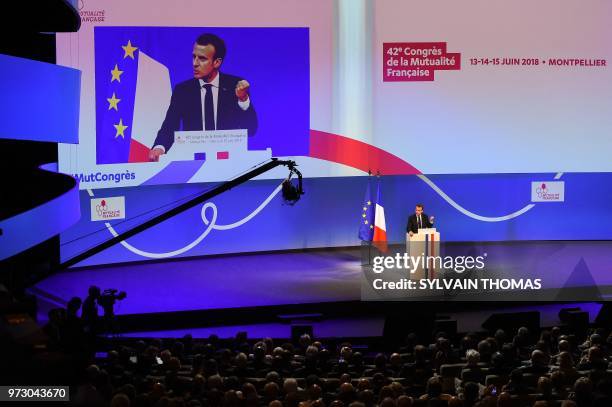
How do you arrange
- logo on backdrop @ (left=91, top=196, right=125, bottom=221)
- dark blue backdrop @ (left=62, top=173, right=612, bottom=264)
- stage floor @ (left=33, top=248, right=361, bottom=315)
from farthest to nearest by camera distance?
dark blue backdrop @ (left=62, top=173, right=612, bottom=264) < logo on backdrop @ (left=91, top=196, right=125, bottom=221) < stage floor @ (left=33, top=248, right=361, bottom=315)

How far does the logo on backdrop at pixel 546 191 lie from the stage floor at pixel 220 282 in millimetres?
3085

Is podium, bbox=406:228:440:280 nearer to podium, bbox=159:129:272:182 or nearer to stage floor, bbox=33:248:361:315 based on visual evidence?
stage floor, bbox=33:248:361:315

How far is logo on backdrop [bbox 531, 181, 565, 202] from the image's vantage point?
13.6m

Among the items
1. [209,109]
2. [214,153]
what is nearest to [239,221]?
[214,153]

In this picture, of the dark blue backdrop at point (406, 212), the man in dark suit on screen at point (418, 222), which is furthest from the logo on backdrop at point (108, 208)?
the man in dark suit on screen at point (418, 222)

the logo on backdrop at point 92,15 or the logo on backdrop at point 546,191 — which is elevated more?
the logo on backdrop at point 92,15

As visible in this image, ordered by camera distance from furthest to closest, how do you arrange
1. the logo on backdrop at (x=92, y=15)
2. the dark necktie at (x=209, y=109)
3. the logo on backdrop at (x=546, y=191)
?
the logo on backdrop at (x=546, y=191) < the dark necktie at (x=209, y=109) < the logo on backdrop at (x=92, y=15)

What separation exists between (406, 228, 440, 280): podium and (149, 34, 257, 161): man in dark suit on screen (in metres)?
3.02

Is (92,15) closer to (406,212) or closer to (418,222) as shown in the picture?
(418,222)

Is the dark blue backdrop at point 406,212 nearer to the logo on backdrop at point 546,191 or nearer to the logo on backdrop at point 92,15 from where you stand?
the logo on backdrop at point 546,191

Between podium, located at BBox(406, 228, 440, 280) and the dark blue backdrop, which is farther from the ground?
the dark blue backdrop

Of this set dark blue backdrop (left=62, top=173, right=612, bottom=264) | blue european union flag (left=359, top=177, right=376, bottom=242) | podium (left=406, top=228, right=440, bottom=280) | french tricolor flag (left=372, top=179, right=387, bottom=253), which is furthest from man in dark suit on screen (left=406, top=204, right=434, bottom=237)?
dark blue backdrop (left=62, top=173, right=612, bottom=264)

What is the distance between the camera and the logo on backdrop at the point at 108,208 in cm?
1172

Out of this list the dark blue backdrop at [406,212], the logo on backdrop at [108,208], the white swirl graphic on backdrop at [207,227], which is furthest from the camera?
the dark blue backdrop at [406,212]
